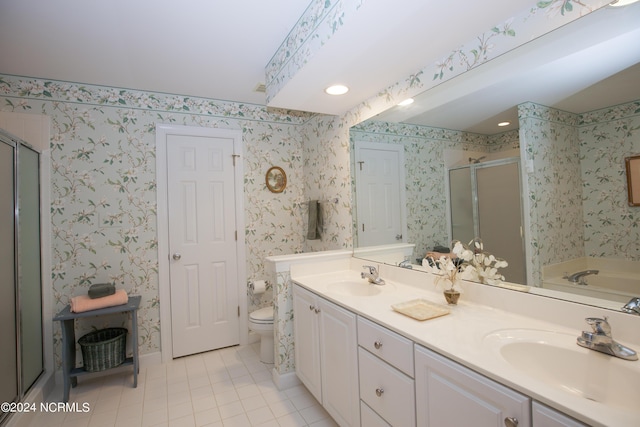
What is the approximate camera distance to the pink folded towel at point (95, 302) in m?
2.18

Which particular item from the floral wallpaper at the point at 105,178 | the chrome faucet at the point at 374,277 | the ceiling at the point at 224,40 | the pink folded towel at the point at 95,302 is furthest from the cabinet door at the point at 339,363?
the floral wallpaper at the point at 105,178

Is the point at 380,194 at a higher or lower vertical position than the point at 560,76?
lower

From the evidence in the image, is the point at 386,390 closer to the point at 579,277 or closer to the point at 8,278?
the point at 579,277

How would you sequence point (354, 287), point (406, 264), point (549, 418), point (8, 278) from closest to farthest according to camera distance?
point (549, 418)
point (8, 278)
point (406, 264)
point (354, 287)

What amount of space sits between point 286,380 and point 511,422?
1.73 metres

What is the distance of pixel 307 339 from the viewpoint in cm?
198

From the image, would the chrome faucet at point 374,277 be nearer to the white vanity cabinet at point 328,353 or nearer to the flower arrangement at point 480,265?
the white vanity cabinet at point 328,353

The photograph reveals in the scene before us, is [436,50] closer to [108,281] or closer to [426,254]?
[426,254]

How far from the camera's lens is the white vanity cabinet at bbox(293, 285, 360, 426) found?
152 centimetres

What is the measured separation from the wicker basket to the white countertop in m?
1.53

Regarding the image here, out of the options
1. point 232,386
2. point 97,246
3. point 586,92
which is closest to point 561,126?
point 586,92

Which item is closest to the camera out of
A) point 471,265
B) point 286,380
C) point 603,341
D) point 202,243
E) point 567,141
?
point 603,341

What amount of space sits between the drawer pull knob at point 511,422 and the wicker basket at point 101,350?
2568mm

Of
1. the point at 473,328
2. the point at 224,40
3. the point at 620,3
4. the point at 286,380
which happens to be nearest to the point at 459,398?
the point at 473,328
